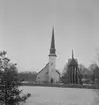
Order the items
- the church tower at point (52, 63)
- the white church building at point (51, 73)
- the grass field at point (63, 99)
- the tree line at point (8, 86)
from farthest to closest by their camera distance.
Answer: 1. the white church building at point (51, 73)
2. the church tower at point (52, 63)
3. the grass field at point (63, 99)
4. the tree line at point (8, 86)

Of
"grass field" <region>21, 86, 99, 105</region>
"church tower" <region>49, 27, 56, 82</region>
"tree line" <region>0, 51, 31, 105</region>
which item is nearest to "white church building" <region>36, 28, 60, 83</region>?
"church tower" <region>49, 27, 56, 82</region>

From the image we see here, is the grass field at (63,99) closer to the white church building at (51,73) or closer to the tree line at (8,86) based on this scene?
the tree line at (8,86)

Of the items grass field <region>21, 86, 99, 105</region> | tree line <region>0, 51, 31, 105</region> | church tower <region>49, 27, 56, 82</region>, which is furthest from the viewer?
church tower <region>49, 27, 56, 82</region>

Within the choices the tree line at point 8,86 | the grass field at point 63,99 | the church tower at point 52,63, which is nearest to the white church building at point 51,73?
the church tower at point 52,63

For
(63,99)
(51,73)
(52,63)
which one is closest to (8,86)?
(63,99)

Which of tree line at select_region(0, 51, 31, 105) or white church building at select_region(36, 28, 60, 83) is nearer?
tree line at select_region(0, 51, 31, 105)

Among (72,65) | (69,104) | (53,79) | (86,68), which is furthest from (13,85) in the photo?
(86,68)

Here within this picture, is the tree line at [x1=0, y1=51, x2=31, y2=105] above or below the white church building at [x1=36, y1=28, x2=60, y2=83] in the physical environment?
below

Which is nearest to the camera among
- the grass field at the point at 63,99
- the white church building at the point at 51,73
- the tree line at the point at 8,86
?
the tree line at the point at 8,86

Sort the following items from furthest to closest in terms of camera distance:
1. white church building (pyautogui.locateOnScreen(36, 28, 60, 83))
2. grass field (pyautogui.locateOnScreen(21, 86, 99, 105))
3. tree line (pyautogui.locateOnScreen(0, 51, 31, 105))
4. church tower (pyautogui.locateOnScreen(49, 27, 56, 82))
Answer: white church building (pyautogui.locateOnScreen(36, 28, 60, 83))
church tower (pyautogui.locateOnScreen(49, 27, 56, 82))
grass field (pyautogui.locateOnScreen(21, 86, 99, 105))
tree line (pyautogui.locateOnScreen(0, 51, 31, 105))

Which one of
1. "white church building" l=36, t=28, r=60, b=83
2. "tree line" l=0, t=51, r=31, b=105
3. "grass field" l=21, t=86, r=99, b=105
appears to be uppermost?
"white church building" l=36, t=28, r=60, b=83

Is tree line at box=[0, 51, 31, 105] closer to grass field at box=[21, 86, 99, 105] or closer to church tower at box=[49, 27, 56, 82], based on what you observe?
grass field at box=[21, 86, 99, 105]

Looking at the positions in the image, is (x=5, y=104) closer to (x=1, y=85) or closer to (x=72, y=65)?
(x=1, y=85)

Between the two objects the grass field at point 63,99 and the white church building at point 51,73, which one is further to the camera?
the white church building at point 51,73
